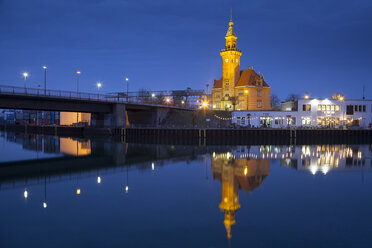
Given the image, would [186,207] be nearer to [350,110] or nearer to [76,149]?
[76,149]

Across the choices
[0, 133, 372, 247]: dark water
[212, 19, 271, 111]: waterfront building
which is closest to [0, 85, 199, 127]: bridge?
[212, 19, 271, 111]: waterfront building

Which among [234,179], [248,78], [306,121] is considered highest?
[248,78]

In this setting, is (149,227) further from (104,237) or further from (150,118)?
(150,118)

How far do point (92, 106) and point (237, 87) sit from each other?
48.1 metres

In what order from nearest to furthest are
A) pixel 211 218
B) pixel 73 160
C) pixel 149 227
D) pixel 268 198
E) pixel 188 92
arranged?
pixel 149 227
pixel 211 218
pixel 268 198
pixel 73 160
pixel 188 92

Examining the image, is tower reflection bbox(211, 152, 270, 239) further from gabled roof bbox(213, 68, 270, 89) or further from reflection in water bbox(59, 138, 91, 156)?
gabled roof bbox(213, 68, 270, 89)

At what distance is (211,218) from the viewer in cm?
1321

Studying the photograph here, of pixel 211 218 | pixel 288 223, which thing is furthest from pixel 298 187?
pixel 211 218

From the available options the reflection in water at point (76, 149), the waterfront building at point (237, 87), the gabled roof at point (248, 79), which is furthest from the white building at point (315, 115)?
the reflection in water at point (76, 149)

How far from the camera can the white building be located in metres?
78.0

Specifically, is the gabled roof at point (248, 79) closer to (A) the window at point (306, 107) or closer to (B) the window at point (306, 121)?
(A) the window at point (306, 107)

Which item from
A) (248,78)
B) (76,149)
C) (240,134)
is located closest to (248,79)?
(248,78)

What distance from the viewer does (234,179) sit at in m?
21.1

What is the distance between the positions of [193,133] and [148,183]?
45649 millimetres
